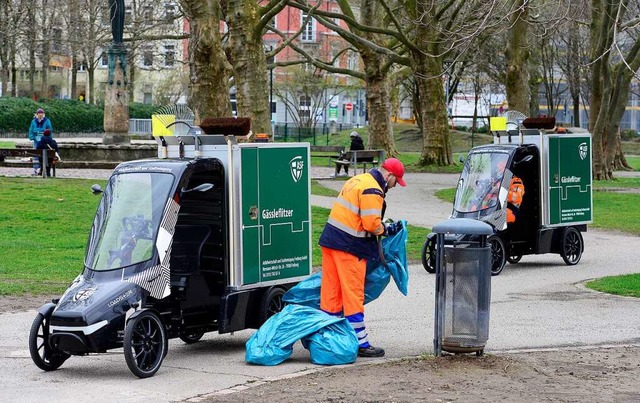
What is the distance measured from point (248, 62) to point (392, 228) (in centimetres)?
2012

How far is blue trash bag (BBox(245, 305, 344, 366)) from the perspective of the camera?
993cm

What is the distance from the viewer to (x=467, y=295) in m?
9.88

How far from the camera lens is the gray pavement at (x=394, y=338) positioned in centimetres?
897

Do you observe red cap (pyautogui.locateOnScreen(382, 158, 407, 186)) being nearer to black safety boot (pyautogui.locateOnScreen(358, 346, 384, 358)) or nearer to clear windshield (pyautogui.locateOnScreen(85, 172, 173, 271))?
black safety boot (pyautogui.locateOnScreen(358, 346, 384, 358))

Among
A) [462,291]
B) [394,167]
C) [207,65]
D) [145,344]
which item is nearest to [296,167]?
[394,167]

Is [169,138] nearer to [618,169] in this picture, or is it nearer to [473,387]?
[473,387]

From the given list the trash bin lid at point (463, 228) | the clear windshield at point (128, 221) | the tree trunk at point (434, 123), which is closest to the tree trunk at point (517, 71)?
the tree trunk at point (434, 123)

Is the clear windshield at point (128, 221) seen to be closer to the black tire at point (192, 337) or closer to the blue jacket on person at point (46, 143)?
the black tire at point (192, 337)

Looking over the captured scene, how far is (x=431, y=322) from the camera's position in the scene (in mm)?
12297

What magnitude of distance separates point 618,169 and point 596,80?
10.3 metres

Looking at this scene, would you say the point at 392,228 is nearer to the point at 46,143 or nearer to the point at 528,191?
the point at 528,191

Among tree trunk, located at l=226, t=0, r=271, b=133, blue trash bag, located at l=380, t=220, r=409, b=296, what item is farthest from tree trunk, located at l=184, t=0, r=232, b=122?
blue trash bag, located at l=380, t=220, r=409, b=296

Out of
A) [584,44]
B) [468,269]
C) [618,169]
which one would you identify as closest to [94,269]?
[468,269]

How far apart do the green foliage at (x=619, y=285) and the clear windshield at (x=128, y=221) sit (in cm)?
699
